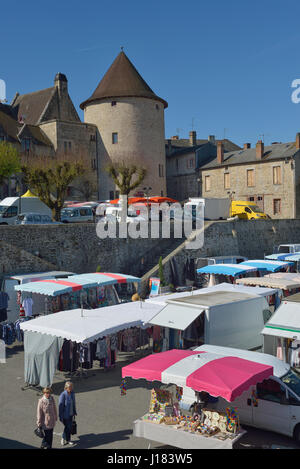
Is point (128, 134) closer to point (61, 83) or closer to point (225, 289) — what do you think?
point (61, 83)

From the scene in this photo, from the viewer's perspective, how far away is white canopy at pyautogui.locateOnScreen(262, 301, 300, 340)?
35.7ft

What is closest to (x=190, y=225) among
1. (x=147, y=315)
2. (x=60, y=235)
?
(x=60, y=235)

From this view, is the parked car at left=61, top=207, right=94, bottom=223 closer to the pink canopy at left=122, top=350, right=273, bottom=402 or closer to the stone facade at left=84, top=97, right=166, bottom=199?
the stone facade at left=84, top=97, right=166, bottom=199

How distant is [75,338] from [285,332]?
4.76m

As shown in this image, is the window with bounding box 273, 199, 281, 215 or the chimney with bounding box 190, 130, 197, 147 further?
the chimney with bounding box 190, 130, 197, 147

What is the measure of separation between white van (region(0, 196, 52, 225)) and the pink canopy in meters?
18.8

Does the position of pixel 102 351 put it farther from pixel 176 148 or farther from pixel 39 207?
pixel 176 148

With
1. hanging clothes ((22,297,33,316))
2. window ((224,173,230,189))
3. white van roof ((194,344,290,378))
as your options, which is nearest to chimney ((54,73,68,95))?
window ((224,173,230,189))

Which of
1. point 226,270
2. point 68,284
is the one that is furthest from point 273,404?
point 226,270

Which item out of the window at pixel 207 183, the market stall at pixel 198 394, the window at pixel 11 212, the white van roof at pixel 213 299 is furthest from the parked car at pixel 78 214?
the market stall at pixel 198 394

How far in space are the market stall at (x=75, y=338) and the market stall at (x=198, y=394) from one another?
2.75 m

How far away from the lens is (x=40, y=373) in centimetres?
1081

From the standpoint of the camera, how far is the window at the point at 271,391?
27.7ft
